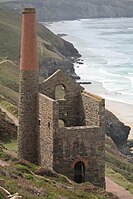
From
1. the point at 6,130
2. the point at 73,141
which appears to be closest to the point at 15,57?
the point at 6,130

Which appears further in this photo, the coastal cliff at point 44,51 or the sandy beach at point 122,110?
the coastal cliff at point 44,51

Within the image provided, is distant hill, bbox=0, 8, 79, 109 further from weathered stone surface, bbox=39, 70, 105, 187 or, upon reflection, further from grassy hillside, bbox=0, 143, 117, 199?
grassy hillside, bbox=0, 143, 117, 199

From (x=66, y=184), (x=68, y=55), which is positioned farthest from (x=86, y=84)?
(x=66, y=184)

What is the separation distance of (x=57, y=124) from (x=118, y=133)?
30.1 m

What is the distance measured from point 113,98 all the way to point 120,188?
163 feet

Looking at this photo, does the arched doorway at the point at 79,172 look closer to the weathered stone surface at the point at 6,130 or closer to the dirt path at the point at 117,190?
the dirt path at the point at 117,190

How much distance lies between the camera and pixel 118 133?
56.1 metres

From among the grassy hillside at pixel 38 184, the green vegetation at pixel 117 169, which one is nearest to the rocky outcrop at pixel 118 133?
the green vegetation at pixel 117 169

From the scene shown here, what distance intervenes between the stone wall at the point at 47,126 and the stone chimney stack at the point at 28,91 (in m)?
0.79

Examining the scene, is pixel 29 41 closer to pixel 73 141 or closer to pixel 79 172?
pixel 73 141

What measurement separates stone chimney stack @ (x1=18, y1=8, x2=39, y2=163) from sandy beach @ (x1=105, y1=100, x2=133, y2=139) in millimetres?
38307

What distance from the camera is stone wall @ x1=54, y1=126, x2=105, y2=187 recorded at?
26.8 metres

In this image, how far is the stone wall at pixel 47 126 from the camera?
2653 centimetres

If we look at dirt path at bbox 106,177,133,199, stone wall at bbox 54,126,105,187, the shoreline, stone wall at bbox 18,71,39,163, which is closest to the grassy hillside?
stone wall at bbox 54,126,105,187
